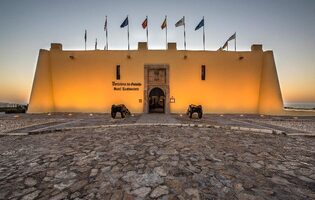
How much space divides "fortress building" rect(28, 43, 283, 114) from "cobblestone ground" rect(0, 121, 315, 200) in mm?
9628

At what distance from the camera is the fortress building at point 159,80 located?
566 inches

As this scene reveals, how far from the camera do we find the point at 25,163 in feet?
11.2

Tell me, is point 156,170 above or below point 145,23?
below

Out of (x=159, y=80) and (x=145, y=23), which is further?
(x=159, y=80)

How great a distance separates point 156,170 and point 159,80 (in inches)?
467

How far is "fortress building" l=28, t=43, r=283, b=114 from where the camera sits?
566 inches

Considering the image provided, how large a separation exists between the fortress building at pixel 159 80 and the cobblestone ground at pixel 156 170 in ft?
31.6

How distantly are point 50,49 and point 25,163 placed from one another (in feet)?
47.5

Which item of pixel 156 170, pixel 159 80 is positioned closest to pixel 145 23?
pixel 159 80

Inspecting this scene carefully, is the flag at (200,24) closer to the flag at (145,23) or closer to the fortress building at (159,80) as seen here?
the fortress building at (159,80)

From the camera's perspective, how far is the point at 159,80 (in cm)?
1454

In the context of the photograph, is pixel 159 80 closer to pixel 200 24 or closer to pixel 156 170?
pixel 200 24

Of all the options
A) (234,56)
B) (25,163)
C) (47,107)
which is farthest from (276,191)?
(47,107)

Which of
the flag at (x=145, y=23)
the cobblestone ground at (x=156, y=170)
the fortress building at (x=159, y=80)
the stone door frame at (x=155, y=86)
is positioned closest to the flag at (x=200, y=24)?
the fortress building at (x=159, y=80)
